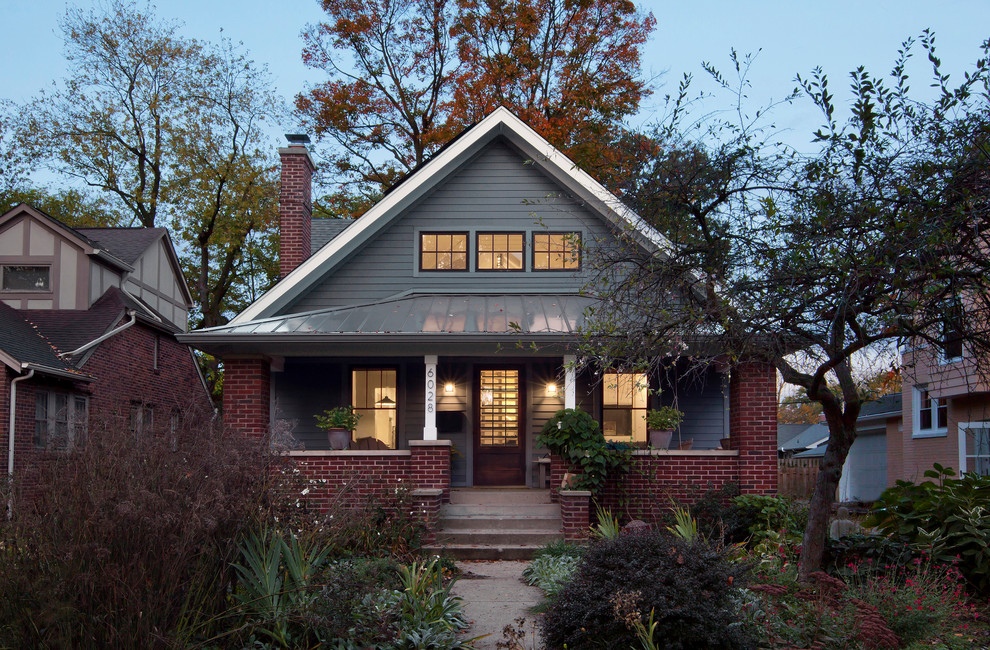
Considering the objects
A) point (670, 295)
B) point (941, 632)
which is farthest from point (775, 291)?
point (941, 632)

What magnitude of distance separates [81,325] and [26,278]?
224 centimetres

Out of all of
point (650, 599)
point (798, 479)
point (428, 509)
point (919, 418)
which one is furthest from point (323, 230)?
point (919, 418)

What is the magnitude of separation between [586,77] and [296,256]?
481 inches

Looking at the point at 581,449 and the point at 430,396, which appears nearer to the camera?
the point at 581,449

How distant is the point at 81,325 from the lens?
18516 mm

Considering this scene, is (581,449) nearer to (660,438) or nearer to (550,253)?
(660,438)

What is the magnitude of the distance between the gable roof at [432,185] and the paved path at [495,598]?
5.44 metres

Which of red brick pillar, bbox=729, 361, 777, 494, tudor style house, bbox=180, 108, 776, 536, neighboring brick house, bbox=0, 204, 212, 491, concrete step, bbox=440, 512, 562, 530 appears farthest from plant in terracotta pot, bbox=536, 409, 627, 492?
neighboring brick house, bbox=0, 204, 212, 491

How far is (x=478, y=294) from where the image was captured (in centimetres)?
1397

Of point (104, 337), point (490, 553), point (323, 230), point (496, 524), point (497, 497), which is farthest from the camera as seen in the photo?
point (323, 230)

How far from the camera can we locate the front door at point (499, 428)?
548 inches

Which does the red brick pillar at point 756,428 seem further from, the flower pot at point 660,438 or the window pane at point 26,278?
the window pane at point 26,278

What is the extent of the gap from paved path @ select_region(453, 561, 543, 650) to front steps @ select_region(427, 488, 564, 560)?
32 centimetres

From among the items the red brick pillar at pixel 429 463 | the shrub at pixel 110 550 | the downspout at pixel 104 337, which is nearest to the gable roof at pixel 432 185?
the red brick pillar at pixel 429 463
